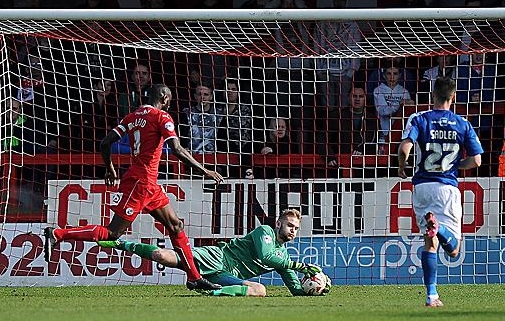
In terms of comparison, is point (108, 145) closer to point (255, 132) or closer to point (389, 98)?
point (255, 132)

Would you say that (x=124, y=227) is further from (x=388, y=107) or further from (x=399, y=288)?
(x=388, y=107)

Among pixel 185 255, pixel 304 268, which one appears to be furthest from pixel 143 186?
pixel 304 268

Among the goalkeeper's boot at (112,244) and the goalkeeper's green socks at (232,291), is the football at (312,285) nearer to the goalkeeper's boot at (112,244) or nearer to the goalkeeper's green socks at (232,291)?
the goalkeeper's green socks at (232,291)

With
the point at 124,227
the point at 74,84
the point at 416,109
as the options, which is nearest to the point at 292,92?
the point at 416,109

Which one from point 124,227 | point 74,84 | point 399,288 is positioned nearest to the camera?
point 124,227

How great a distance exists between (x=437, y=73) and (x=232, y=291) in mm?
4458

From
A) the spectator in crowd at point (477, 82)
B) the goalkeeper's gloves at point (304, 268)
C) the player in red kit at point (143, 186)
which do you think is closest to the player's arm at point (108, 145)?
the player in red kit at point (143, 186)

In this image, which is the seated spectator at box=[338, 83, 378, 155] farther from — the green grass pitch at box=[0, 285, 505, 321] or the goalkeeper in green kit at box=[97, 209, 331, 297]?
the goalkeeper in green kit at box=[97, 209, 331, 297]

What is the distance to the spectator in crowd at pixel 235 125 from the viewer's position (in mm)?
14167

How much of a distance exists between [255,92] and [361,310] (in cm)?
542

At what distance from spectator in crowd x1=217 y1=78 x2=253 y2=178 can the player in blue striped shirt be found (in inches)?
179

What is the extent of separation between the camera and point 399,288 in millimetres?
12844

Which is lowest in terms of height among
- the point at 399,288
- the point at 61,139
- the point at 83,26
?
the point at 399,288

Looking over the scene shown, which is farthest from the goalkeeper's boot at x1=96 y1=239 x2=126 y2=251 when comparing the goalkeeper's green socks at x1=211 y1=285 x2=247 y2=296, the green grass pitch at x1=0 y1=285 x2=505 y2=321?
the goalkeeper's green socks at x1=211 y1=285 x2=247 y2=296
